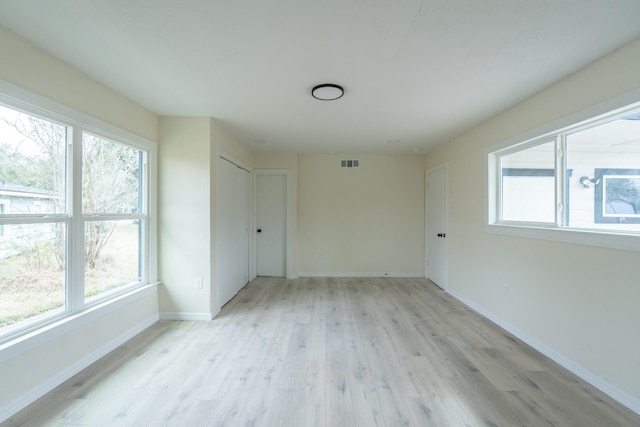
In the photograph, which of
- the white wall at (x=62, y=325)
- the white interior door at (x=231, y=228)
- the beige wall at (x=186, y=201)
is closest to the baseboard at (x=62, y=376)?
the white wall at (x=62, y=325)

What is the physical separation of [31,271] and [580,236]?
4110 millimetres

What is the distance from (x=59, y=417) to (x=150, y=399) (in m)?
0.49

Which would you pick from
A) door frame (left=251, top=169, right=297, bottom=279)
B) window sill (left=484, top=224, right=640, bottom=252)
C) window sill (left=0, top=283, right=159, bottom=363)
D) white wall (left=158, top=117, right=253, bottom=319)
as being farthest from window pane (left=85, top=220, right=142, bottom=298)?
window sill (left=484, top=224, right=640, bottom=252)

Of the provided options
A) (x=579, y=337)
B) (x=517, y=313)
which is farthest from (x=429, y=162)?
(x=579, y=337)

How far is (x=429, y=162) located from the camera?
4.75 metres

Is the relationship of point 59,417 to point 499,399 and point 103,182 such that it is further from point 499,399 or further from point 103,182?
point 499,399

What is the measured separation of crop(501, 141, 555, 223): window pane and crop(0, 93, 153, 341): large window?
4.12 m

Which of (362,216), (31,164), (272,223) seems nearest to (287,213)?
(272,223)

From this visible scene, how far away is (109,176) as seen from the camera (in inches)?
97.8

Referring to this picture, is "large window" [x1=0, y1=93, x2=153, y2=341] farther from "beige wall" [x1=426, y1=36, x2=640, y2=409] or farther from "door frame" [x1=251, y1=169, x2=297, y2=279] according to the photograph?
"beige wall" [x1=426, y1=36, x2=640, y2=409]

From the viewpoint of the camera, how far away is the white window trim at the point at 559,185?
1.74 m

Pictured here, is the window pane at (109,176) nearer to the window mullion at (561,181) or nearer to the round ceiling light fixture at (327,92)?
the round ceiling light fixture at (327,92)

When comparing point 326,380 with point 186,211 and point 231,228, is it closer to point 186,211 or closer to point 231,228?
point 186,211

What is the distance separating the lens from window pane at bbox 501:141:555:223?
95.1 inches
